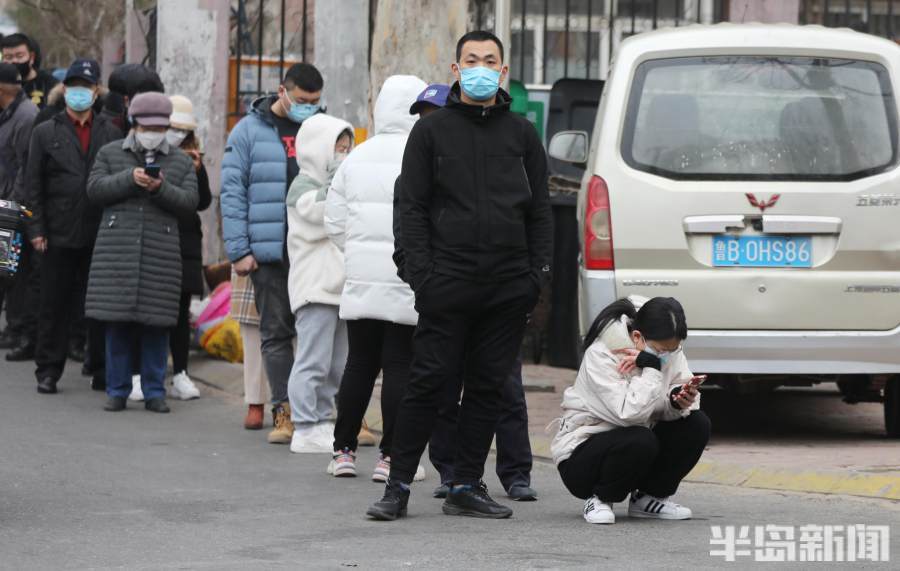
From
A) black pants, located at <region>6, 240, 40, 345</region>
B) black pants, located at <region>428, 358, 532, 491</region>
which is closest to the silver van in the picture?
black pants, located at <region>428, 358, 532, 491</region>

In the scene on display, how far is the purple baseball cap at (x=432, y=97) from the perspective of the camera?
7.91 m

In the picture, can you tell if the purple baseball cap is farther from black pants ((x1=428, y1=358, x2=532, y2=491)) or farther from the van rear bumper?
the van rear bumper

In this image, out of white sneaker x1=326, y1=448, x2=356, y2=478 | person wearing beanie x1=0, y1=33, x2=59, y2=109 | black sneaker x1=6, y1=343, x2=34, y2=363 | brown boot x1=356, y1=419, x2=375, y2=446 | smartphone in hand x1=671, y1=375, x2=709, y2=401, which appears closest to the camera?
smartphone in hand x1=671, y1=375, x2=709, y2=401

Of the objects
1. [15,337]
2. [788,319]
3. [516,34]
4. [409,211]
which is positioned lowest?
[15,337]

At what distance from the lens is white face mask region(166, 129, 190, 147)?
11344 millimetres

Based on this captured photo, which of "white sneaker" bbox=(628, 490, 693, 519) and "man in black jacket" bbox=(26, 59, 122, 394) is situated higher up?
"man in black jacket" bbox=(26, 59, 122, 394)

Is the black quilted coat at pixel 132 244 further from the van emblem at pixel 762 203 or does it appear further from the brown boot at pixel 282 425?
the van emblem at pixel 762 203

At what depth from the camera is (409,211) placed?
7.02 m

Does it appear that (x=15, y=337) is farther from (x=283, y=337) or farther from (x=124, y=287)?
(x=283, y=337)

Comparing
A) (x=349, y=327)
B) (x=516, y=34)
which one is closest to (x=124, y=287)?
(x=349, y=327)

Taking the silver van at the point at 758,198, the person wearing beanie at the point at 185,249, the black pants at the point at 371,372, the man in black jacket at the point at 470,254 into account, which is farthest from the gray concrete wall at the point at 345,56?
the man in black jacket at the point at 470,254

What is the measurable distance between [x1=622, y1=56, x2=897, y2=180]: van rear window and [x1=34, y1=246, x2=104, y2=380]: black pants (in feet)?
14.0

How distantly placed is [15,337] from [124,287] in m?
3.45

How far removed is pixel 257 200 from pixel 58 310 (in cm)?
251
